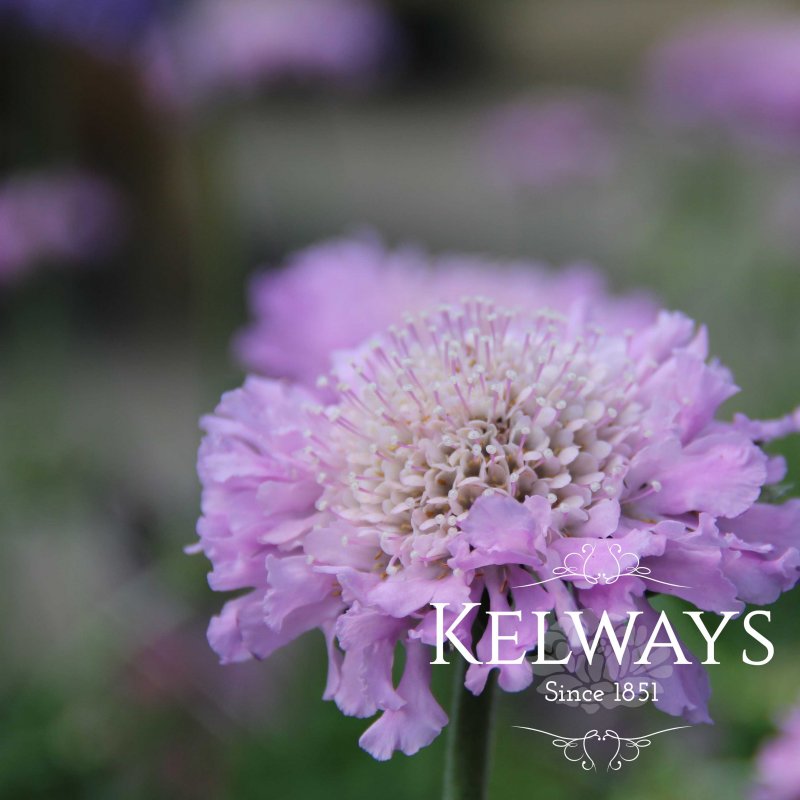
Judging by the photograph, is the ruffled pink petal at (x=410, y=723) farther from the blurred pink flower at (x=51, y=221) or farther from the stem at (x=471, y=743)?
the blurred pink flower at (x=51, y=221)

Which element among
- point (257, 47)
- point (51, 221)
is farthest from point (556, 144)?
point (51, 221)

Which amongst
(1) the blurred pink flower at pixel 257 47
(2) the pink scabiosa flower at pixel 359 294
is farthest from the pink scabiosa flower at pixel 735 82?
(2) the pink scabiosa flower at pixel 359 294

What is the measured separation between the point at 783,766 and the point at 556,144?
4.36 feet

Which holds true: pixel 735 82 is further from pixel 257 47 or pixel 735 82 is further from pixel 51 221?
pixel 51 221

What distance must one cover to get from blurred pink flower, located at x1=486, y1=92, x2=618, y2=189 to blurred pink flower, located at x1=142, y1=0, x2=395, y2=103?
327mm

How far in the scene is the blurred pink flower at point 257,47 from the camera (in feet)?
4.37

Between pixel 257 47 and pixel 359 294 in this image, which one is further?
pixel 257 47

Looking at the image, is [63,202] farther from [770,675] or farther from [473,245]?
[473,245]

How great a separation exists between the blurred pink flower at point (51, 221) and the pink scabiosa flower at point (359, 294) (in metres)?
0.61

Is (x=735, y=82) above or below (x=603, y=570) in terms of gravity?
above

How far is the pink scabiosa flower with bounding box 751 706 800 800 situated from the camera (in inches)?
22.9

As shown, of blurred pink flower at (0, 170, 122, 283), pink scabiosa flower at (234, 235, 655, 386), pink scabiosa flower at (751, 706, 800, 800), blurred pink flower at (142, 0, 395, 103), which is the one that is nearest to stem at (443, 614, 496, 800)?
pink scabiosa flower at (751, 706, 800, 800)

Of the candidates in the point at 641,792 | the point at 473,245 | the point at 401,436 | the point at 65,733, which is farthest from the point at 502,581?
the point at 473,245

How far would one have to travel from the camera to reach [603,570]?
1.35ft
